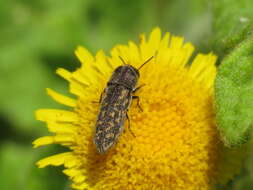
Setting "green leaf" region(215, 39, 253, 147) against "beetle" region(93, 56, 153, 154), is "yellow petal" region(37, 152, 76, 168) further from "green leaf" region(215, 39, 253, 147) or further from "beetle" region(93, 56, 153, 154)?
"green leaf" region(215, 39, 253, 147)

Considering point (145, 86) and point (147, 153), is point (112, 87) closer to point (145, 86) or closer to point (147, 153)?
point (145, 86)

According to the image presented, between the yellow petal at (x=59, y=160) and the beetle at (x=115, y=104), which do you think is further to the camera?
the yellow petal at (x=59, y=160)

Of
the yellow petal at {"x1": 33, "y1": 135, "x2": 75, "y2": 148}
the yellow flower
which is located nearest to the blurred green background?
the yellow flower

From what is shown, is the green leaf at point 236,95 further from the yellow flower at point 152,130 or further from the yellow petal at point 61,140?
the yellow petal at point 61,140

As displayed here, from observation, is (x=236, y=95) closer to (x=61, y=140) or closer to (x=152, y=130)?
(x=152, y=130)

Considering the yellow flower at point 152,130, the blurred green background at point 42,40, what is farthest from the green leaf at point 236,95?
the blurred green background at point 42,40
